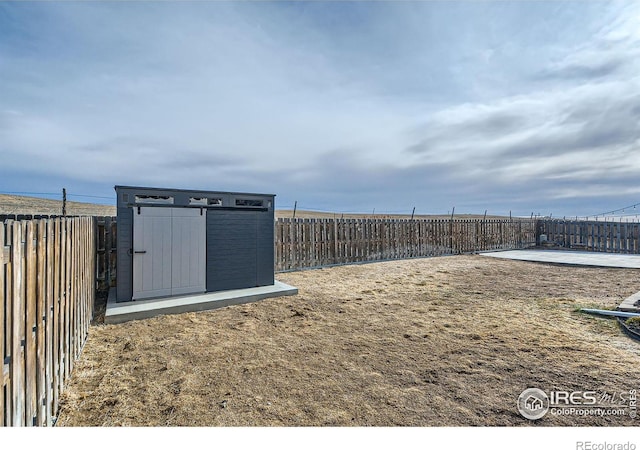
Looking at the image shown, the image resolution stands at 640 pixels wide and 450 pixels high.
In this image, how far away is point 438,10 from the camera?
506cm

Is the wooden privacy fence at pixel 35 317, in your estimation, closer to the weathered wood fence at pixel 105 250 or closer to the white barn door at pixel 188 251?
the white barn door at pixel 188 251

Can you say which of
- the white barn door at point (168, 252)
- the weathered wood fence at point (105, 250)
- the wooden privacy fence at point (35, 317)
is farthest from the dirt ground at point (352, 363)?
the weathered wood fence at point (105, 250)

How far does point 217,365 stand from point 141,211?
3258 mm

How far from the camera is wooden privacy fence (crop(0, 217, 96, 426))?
4.67ft

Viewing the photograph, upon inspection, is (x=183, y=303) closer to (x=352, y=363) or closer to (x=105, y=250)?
(x=105, y=250)

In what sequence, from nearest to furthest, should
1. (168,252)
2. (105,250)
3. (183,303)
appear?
(183,303)
(168,252)
(105,250)

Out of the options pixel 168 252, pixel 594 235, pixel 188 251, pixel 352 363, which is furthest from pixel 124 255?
pixel 594 235

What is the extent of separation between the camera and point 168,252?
5.35 meters

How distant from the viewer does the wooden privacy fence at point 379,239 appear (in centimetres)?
912

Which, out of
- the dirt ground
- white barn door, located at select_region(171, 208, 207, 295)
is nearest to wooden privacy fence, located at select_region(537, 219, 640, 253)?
the dirt ground

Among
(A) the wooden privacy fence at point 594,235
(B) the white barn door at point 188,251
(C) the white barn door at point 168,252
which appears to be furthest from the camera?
(A) the wooden privacy fence at point 594,235

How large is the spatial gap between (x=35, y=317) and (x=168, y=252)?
3.68 m

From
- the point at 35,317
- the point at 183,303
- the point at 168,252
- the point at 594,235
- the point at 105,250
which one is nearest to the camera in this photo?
the point at 35,317

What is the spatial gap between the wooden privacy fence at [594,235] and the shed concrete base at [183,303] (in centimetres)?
1624
